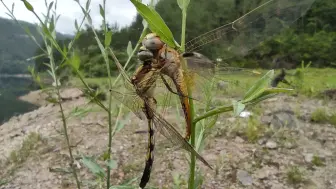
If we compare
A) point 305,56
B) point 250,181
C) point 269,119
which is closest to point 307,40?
point 305,56

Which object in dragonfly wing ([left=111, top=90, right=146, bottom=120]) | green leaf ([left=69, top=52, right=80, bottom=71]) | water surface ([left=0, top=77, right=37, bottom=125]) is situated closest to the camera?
dragonfly wing ([left=111, top=90, right=146, bottom=120])

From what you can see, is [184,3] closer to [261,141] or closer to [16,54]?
[261,141]

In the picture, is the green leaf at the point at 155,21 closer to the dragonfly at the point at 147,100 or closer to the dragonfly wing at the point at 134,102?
the dragonfly at the point at 147,100

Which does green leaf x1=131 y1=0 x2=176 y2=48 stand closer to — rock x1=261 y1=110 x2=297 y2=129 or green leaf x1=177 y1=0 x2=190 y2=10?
green leaf x1=177 y1=0 x2=190 y2=10

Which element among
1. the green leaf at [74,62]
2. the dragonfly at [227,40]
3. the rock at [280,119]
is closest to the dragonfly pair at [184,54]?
the dragonfly at [227,40]

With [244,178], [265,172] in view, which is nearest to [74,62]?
[244,178]

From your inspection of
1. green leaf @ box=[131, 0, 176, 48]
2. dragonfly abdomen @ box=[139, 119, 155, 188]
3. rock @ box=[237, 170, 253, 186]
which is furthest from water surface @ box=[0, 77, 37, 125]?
green leaf @ box=[131, 0, 176, 48]

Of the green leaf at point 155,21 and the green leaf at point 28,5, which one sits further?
→ the green leaf at point 28,5
